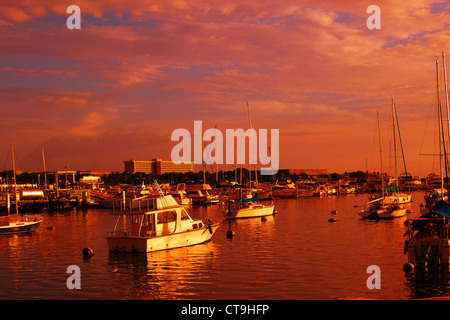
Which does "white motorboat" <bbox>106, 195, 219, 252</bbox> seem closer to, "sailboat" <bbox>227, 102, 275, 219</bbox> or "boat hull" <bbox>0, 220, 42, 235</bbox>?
"boat hull" <bbox>0, 220, 42, 235</bbox>

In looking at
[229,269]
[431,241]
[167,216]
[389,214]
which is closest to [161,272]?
[229,269]

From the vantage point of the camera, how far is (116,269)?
36.6 meters

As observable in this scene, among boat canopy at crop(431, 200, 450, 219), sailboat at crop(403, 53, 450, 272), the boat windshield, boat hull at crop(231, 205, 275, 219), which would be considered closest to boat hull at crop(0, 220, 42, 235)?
the boat windshield

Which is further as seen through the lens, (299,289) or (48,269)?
(48,269)

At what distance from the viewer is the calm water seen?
28734 mm

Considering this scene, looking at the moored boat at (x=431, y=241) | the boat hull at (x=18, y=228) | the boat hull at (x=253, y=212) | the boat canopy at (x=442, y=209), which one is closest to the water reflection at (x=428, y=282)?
the moored boat at (x=431, y=241)

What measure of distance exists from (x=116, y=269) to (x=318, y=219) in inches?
1970

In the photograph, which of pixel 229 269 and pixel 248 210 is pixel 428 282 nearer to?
pixel 229 269

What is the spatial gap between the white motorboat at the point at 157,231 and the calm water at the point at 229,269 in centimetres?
86

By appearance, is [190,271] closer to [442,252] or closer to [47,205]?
[442,252]

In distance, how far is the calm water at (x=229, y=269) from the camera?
28734mm
